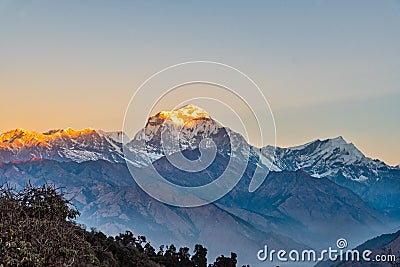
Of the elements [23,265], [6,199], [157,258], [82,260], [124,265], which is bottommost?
[23,265]

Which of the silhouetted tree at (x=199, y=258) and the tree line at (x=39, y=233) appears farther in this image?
the silhouetted tree at (x=199, y=258)

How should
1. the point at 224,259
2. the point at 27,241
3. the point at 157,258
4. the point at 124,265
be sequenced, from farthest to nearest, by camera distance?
the point at 224,259 → the point at 157,258 → the point at 124,265 → the point at 27,241

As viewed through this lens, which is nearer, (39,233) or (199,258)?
(39,233)

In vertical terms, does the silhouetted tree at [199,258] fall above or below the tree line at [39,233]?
above

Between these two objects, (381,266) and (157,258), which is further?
(381,266)

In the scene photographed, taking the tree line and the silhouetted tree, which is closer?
the tree line

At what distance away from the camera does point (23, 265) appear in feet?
88.3

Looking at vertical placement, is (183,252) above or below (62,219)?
above

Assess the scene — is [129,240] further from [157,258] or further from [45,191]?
[45,191]

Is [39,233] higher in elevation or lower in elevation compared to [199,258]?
lower

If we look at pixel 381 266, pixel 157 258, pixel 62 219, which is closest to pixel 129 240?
pixel 157 258

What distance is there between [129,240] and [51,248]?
5148 cm

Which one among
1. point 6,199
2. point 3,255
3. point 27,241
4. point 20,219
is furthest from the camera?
point 6,199

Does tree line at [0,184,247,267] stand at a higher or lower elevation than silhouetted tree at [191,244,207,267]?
lower
